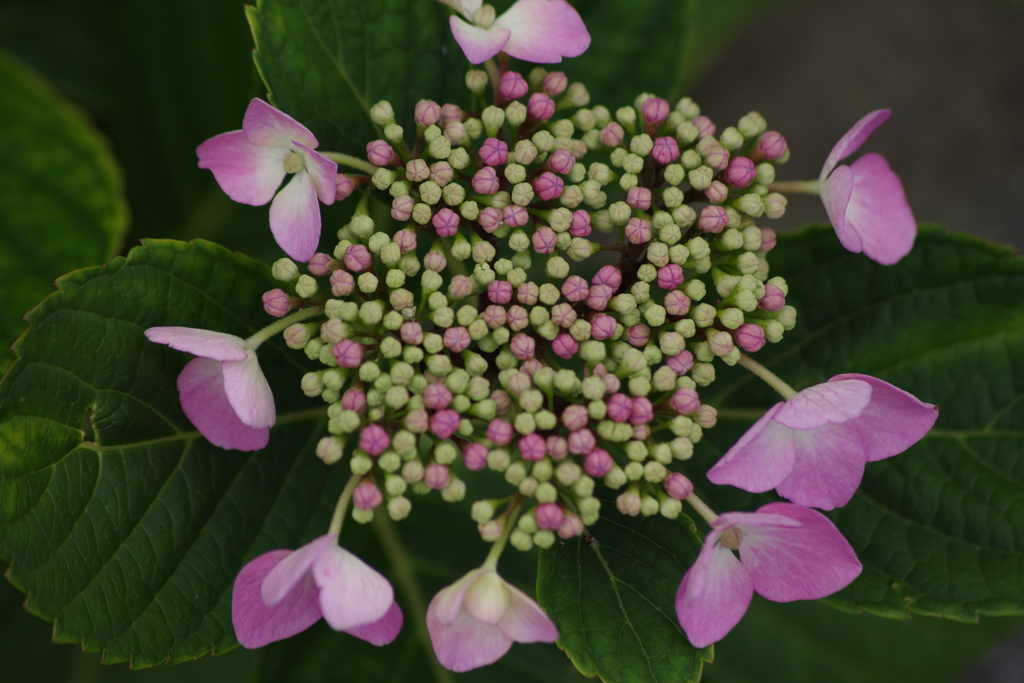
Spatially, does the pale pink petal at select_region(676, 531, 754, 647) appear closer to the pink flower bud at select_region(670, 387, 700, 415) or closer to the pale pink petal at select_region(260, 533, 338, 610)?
the pink flower bud at select_region(670, 387, 700, 415)

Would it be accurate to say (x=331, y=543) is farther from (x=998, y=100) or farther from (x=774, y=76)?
(x=998, y=100)

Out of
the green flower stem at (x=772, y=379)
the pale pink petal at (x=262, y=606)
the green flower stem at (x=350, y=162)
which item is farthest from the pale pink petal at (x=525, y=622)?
the green flower stem at (x=350, y=162)

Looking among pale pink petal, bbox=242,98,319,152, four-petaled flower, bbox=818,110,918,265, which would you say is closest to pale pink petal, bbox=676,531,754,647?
four-petaled flower, bbox=818,110,918,265

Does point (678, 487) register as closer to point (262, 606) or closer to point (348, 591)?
point (348, 591)

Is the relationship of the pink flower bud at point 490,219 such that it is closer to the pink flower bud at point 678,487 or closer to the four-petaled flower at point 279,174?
the four-petaled flower at point 279,174

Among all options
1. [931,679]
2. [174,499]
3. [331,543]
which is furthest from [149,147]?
[931,679]

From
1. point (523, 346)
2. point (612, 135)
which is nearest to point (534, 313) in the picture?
point (523, 346)
